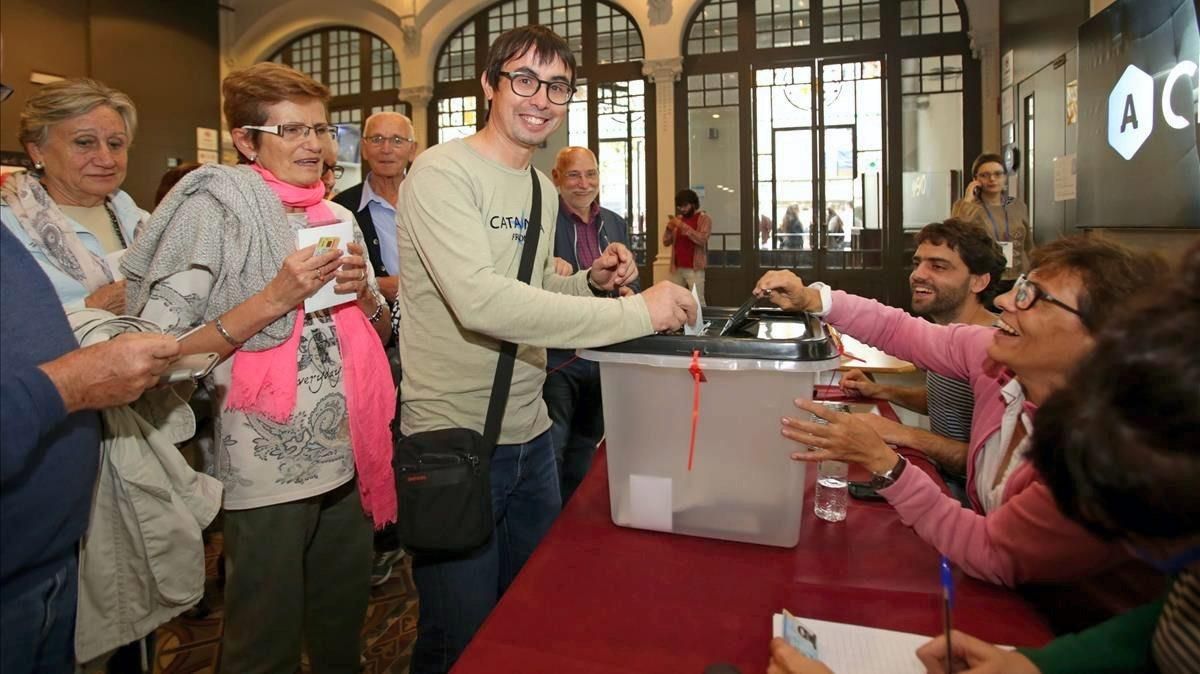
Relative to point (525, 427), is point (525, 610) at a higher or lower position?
lower

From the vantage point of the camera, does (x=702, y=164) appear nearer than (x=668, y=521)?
No

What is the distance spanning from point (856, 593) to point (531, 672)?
514mm

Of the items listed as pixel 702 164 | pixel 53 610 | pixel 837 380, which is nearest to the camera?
pixel 53 610

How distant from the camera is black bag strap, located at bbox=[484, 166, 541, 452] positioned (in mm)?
1432

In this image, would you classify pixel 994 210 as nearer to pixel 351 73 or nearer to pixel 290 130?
pixel 290 130

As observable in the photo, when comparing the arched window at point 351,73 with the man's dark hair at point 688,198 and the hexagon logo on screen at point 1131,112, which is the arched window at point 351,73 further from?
the hexagon logo on screen at point 1131,112

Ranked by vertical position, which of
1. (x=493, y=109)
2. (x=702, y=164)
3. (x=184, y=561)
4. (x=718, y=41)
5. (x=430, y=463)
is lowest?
(x=184, y=561)

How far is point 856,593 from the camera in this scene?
3.64 feet

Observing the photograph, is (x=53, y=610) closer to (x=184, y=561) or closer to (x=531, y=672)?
(x=184, y=561)

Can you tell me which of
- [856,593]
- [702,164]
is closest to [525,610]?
Result: [856,593]

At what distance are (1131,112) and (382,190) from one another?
345cm

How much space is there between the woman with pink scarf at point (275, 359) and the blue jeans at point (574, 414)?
972 mm

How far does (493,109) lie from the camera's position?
1.48 metres

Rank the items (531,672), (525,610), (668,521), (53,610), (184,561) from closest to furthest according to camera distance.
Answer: (531,672) → (525,610) → (53,610) → (668,521) → (184,561)
